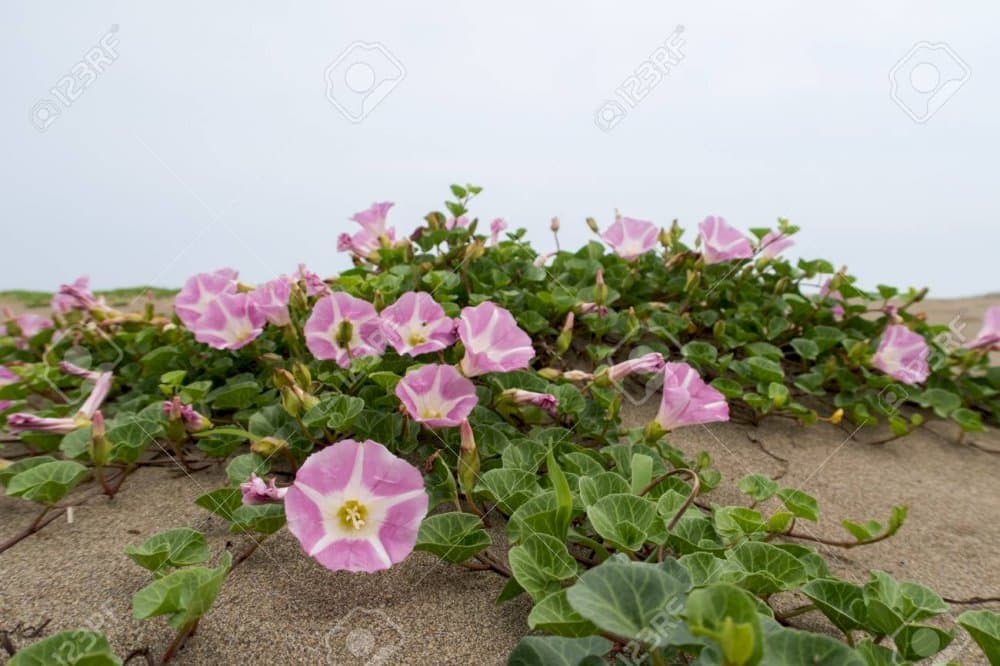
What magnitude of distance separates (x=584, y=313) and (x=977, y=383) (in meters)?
1.86

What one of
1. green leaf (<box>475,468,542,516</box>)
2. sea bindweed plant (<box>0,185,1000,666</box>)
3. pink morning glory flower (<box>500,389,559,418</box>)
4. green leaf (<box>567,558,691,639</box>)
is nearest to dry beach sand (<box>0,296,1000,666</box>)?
sea bindweed plant (<box>0,185,1000,666</box>)

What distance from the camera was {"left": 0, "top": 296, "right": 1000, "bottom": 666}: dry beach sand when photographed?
129cm

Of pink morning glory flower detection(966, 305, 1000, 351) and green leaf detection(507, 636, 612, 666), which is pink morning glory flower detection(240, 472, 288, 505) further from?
pink morning glory flower detection(966, 305, 1000, 351)

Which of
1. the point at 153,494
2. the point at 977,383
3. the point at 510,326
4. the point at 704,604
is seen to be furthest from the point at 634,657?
the point at 977,383

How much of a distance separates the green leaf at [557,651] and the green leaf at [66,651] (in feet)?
2.12

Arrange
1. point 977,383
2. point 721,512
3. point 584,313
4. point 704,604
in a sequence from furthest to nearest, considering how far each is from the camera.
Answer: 1. point 977,383
2. point 584,313
3. point 721,512
4. point 704,604

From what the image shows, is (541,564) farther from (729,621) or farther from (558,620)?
(729,621)

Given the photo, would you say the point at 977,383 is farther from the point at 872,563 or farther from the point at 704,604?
the point at 704,604

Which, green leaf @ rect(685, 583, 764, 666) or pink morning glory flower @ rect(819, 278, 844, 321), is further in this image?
pink morning glory flower @ rect(819, 278, 844, 321)

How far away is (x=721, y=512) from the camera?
4.97ft

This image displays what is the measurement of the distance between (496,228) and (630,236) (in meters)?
0.61

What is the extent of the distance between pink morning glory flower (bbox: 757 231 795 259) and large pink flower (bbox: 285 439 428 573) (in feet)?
7.32

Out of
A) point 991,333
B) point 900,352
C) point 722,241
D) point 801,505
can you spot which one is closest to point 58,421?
point 801,505

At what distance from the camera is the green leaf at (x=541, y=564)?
4.11 feet
